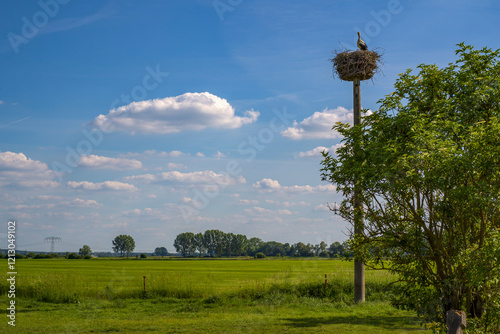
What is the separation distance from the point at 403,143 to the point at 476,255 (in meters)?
2.78

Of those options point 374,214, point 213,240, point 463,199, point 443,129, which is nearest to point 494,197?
point 463,199

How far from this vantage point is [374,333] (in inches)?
590

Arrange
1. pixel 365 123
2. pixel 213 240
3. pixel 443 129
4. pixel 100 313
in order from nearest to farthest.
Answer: pixel 443 129 → pixel 365 123 → pixel 100 313 → pixel 213 240

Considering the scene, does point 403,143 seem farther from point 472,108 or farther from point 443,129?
point 472,108

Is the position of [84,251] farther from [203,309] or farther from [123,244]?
[203,309]

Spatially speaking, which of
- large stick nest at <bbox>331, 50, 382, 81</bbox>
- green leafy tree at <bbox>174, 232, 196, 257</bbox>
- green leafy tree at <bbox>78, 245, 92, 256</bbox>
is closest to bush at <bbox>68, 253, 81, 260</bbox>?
green leafy tree at <bbox>78, 245, 92, 256</bbox>

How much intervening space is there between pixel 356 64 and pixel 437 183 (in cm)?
1398

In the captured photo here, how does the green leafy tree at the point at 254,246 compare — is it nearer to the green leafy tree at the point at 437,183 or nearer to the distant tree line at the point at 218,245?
the distant tree line at the point at 218,245

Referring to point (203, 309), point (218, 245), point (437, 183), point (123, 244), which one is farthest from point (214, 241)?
point (437, 183)

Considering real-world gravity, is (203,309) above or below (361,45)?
below

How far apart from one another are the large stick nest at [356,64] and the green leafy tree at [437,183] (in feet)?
32.7

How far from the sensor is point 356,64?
70.9ft

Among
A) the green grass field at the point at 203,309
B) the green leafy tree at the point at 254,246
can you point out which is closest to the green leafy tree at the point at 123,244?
the green leafy tree at the point at 254,246

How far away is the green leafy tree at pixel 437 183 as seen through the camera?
888 centimetres
